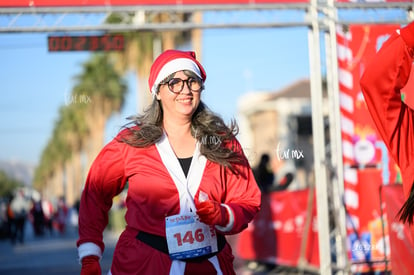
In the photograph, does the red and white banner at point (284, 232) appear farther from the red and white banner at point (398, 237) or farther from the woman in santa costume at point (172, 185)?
the woman in santa costume at point (172, 185)

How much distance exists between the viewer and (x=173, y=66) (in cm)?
378

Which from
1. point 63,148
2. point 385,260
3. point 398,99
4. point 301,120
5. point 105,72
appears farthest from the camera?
point 63,148

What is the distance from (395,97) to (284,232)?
27.7 ft

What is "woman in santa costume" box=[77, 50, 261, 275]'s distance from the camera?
11.5 ft

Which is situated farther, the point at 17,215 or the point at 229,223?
the point at 17,215

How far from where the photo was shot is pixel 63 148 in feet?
273

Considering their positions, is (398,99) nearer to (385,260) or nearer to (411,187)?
(411,187)

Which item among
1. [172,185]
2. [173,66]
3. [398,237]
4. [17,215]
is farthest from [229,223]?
[17,215]

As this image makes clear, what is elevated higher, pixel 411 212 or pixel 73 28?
pixel 73 28

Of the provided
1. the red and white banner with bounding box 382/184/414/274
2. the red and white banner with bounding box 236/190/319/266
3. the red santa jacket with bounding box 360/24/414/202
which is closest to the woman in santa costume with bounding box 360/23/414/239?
the red santa jacket with bounding box 360/24/414/202

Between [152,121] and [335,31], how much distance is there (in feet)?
16.0

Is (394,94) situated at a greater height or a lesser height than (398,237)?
greater

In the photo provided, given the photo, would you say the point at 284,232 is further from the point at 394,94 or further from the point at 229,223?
the point at 394,94

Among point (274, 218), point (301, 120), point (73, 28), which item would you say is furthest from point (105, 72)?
point (73, 28)
